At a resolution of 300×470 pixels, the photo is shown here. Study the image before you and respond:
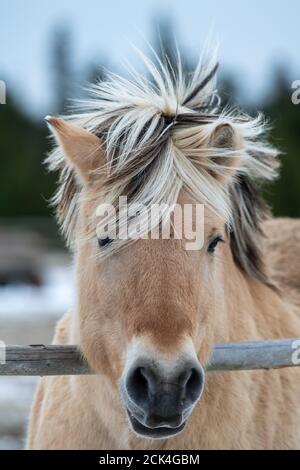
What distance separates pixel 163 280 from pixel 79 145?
2.91 feet

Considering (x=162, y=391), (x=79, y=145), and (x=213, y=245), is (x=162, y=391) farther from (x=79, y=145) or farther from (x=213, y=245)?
(x=79, y=145)

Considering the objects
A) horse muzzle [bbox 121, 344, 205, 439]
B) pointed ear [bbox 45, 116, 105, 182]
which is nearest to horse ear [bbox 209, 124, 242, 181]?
pointed ear [bbox 45, 116, 105, 182]

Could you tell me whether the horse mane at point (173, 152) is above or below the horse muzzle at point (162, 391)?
above

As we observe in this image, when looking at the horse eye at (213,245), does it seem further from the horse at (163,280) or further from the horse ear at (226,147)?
the horse ear at (226,147)

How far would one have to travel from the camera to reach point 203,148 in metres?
3.41

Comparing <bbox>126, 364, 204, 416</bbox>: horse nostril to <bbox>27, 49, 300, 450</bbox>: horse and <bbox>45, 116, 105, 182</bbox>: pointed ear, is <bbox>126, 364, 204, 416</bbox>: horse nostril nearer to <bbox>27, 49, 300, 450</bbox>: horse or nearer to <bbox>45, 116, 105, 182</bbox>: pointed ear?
<bbox>27, 49, 300, 450</bbox>: horse

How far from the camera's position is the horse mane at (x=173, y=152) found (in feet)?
10.8

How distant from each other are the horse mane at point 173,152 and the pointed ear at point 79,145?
5 cm

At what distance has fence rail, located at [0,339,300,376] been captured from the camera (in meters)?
3.32

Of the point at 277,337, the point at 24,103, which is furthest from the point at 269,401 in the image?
the point at 24,103

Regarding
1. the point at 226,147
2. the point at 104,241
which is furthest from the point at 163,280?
the point at 226,147

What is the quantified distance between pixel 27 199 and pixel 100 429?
3060cm

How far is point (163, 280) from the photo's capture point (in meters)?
2.97

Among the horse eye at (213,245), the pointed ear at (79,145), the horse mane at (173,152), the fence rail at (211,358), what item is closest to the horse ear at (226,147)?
the horse mane at (173,152)
